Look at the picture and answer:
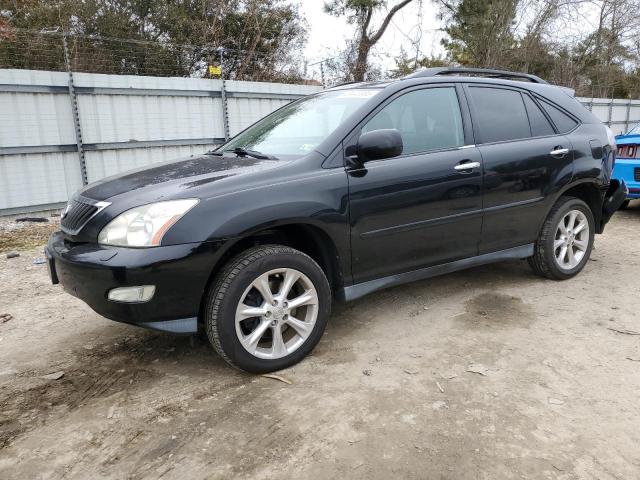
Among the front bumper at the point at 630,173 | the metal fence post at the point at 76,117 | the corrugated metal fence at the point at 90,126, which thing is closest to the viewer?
the front bumper at the point at 630,173

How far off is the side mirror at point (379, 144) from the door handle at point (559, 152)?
1737 millimetres

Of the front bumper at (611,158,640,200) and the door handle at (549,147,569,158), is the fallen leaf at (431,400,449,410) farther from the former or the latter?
the front bumper at (611,158,640,200)

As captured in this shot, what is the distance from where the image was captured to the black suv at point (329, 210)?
2.56m

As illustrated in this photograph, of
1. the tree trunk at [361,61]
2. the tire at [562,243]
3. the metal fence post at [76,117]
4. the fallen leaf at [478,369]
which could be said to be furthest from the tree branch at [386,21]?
the fallen leaf at [478,369]

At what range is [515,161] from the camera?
378 centimetres

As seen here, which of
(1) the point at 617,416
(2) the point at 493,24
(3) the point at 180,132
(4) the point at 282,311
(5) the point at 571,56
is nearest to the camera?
(1) the point at 617,416

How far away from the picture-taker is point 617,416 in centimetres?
238

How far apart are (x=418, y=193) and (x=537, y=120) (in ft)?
5.05

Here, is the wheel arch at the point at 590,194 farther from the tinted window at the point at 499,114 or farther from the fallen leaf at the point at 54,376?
the fallen leaf at the point at 54,376

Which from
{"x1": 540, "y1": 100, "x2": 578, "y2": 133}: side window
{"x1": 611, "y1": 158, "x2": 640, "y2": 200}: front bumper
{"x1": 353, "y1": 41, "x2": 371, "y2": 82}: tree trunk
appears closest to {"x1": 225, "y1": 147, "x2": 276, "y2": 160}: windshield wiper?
{"x1": 540, "y1": 100, "x2": 578, "y2": 133}: side window

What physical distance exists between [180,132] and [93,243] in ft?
22.1

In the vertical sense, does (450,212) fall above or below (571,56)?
below

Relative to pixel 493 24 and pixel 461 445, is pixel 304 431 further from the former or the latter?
pixel 493 24

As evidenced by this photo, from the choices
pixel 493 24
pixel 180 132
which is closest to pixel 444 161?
pixel 180 132
